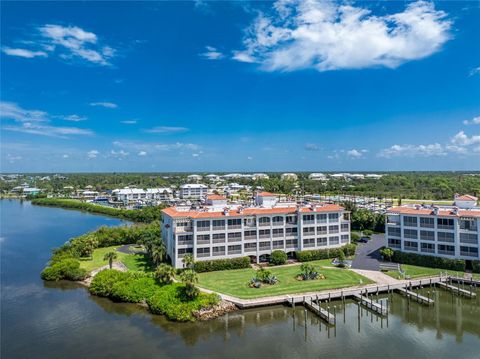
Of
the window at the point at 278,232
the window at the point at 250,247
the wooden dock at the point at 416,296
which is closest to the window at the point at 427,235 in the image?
the wooden dock at the point at 416,296

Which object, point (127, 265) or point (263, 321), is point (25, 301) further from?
point (263, 321)

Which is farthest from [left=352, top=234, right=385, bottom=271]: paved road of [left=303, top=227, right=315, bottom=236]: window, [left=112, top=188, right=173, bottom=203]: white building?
[left=112, top=188, right=173, bottom=203]: white building

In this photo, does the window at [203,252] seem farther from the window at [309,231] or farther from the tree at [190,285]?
the window at [309,231]

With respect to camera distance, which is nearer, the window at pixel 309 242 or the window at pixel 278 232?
the window at pixel 278 232

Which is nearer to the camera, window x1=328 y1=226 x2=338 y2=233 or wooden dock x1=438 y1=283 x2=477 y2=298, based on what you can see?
wooden dock x1=438 y1=283 x2=477 y2=298

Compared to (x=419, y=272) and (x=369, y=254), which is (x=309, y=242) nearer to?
(x=369, y=254)

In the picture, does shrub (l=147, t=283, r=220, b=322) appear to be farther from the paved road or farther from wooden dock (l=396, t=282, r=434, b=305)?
the paved road
